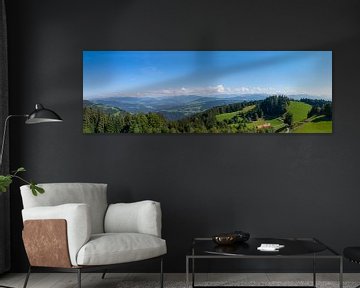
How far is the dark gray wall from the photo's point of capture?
553 cm

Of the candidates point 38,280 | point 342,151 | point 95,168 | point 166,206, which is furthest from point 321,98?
point 38,280

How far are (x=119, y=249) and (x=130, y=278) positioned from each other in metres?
1.07

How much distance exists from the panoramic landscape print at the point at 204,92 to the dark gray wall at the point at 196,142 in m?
0.08

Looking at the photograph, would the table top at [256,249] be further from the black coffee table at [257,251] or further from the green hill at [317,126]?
the green hill at [317,126]

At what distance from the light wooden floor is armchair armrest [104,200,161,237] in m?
0.49

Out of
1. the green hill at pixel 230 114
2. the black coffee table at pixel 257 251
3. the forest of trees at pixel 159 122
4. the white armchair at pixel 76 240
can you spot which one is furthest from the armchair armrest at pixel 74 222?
the green hill at pixel 230 114

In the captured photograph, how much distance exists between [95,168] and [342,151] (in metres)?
2.28

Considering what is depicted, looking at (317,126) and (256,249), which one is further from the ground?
(317,126)

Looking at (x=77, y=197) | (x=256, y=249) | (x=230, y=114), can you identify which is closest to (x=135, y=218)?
(x=77, y=197)

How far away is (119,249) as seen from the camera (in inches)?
169

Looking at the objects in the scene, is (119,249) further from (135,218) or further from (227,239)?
(227,239)

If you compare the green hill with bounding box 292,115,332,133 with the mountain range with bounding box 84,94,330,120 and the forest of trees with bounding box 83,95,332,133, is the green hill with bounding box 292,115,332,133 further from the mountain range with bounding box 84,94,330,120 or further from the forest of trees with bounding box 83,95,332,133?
the mountain range with bounding box 84,94,330,120

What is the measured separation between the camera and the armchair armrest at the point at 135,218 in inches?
187

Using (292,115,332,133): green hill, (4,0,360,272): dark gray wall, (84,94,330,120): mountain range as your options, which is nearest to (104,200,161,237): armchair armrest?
(4,0,360,272): dark gray wall
